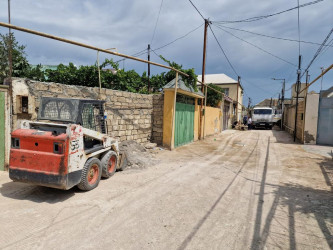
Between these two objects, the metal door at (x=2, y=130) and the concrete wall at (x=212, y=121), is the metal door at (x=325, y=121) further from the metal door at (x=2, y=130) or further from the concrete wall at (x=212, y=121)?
the metal door at (x=2, y=130)

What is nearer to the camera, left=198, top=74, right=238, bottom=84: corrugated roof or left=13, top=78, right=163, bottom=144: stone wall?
left=13, top=78, right=163, bottom=144: stone wall

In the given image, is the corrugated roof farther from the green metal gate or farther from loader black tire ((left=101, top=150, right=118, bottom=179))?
loader black tire ((left=101, top=150, right=118, bottom=179))

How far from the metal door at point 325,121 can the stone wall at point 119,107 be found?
9145 mm

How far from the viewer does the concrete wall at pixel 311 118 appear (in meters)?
12.1

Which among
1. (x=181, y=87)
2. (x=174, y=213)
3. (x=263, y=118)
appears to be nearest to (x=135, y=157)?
(x=174, y=213)

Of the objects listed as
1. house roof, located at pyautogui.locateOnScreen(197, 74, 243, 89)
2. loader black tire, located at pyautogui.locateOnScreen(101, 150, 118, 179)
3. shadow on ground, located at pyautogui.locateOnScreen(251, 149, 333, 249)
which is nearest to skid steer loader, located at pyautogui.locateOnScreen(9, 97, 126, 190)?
loader black tire, located at pyautogui.locateOnScreen(101, 150, 118, 179)

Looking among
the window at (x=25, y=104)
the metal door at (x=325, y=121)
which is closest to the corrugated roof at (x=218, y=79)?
the metal door at (x=325, y=121)

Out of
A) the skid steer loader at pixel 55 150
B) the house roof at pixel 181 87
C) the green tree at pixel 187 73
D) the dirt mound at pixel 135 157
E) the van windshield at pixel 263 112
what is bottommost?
the dirt mound at pixel 135 157

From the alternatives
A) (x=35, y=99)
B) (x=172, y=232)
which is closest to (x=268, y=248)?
(x=172, y=232)

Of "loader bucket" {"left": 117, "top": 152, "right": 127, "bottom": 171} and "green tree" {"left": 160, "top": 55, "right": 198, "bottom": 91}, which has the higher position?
"green tree" {"left": 160, "top": 55, "right": 198, "bottom": 91}

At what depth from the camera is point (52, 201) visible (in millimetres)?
4023

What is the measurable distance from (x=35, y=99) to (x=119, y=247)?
4462 millimetres

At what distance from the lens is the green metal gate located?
413 inches

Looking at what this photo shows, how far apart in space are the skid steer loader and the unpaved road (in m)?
0.47
